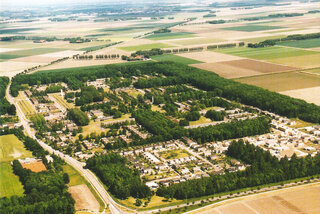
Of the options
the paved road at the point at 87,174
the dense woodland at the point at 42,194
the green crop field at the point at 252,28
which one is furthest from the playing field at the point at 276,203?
the green crop field at the point at 252,28

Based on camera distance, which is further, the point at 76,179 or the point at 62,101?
the point at 62,101

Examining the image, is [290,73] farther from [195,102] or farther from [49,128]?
[49,128]

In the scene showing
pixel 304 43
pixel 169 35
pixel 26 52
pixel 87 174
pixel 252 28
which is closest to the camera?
pixel 87 174

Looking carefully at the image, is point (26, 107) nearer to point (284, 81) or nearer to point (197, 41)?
point (284, 81)

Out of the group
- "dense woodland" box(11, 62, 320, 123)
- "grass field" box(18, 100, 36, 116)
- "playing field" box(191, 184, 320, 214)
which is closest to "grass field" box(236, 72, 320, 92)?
"dense woodland" box(11, 62, 320, 123)

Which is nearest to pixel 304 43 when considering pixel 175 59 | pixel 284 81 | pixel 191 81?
pixel 175 59

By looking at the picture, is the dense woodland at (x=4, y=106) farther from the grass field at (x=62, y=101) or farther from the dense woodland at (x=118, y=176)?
the dense woodland at (x=118, y=176)

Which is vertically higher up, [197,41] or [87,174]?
[197,41]

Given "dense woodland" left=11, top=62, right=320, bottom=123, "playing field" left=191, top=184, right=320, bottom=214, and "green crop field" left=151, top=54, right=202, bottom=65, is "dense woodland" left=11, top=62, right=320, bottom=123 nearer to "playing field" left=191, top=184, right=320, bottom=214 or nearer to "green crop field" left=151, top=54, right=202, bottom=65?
"green crop field" left=151, top=54, right=202, bottom=65
